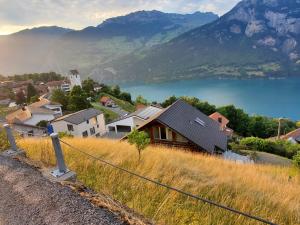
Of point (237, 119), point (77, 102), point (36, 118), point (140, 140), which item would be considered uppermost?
point (140, 140)

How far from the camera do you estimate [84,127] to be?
3503cm

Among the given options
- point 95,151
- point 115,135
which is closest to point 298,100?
point 115,135

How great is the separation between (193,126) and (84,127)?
65.3 ft

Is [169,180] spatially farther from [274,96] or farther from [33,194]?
[274,96]

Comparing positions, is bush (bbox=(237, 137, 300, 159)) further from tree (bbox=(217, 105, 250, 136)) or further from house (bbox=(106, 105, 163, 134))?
tree (bbox=(217, 105, 250, 136))

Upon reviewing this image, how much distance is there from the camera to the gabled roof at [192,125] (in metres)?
17.8

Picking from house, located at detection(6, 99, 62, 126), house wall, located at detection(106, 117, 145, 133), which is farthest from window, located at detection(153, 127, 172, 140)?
house, located at detection(6, 99, 62, 126)

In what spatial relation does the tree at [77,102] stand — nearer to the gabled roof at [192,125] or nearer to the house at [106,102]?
the house at [106,102]

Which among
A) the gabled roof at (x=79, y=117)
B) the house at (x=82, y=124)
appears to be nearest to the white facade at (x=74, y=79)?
the house at (x=82, y=124)

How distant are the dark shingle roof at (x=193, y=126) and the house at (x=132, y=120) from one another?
438 inches

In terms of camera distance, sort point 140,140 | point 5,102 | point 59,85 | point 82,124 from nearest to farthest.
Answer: point 140,140, point 82,124, point 5,102, point 59,85

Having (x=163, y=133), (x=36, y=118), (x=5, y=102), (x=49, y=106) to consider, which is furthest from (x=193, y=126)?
(x=5, y=102)

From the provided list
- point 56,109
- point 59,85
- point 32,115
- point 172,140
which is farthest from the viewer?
point 59,85

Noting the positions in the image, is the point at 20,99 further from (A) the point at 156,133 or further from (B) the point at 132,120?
(A) the point at 156,133
